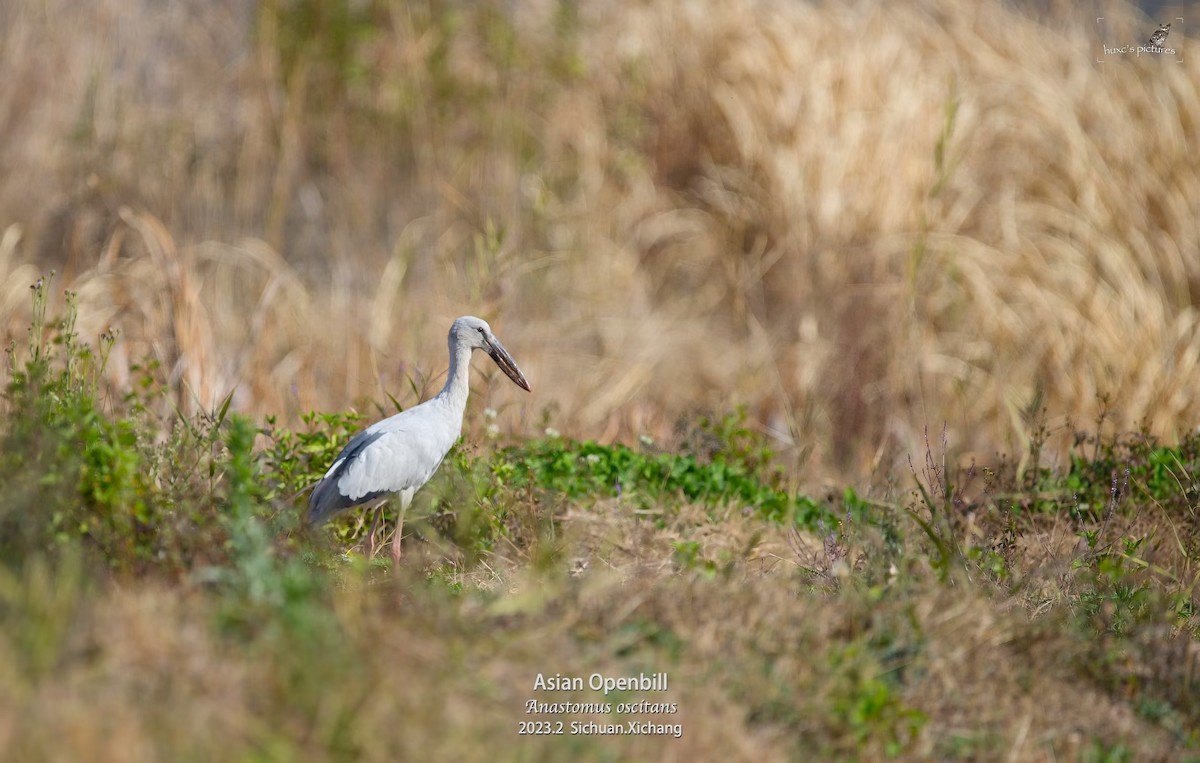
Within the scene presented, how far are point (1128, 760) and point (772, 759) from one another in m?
0.91

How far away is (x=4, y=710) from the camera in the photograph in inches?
89.4

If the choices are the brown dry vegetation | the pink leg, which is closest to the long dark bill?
the brown dry vegetation

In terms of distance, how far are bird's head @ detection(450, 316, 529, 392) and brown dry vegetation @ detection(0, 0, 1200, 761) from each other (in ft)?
0.79

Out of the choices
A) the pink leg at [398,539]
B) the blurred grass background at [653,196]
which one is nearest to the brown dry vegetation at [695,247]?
the blurred grass background at [653,196]

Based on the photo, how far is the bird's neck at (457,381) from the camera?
4.38 meters

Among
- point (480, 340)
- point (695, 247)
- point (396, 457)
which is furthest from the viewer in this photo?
point (695, 247)

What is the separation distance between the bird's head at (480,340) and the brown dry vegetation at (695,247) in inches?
9.4

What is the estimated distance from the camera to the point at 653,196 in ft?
26.3

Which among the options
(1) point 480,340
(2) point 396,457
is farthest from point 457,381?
(2) point 396,457

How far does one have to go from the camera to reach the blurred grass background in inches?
259

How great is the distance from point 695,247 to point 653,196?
0.43 meters

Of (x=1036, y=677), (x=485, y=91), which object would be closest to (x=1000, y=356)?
(x=485, y=91)

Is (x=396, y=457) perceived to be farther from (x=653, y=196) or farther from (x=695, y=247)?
(x=653, y=196)

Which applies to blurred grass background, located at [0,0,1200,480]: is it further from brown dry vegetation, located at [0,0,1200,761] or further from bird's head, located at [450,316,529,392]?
bird's head, located at [450,316,529,392]
